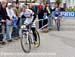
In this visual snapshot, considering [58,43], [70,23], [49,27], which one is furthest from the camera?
[70,23]

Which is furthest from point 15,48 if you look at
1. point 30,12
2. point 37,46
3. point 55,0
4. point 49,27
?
point 55,0

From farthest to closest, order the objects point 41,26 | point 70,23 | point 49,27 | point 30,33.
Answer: point 70,23, point 49,27, point 41,26, point 30,33

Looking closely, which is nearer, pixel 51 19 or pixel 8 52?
pixel 8 52

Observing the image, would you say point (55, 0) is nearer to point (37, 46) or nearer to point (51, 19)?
point (51, 19)

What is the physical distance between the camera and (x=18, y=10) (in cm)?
1739

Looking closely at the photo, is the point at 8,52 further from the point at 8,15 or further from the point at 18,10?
the point at 18,10

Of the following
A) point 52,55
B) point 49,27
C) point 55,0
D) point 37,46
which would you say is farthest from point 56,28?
point 55,0

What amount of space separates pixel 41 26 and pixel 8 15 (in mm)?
5717

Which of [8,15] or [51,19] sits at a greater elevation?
[8,15]

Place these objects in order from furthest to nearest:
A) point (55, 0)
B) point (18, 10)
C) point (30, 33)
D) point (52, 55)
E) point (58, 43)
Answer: point (55, 0), point (18, 10), point (58, 43), point (30, 33), point (52, 55)

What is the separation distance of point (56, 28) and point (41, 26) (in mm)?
1613

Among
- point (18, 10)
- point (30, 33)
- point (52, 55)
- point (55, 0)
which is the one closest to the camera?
point (52, 55)

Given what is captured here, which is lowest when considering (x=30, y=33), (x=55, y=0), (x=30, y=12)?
(x=55, y=0)

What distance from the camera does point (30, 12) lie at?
12.0m
